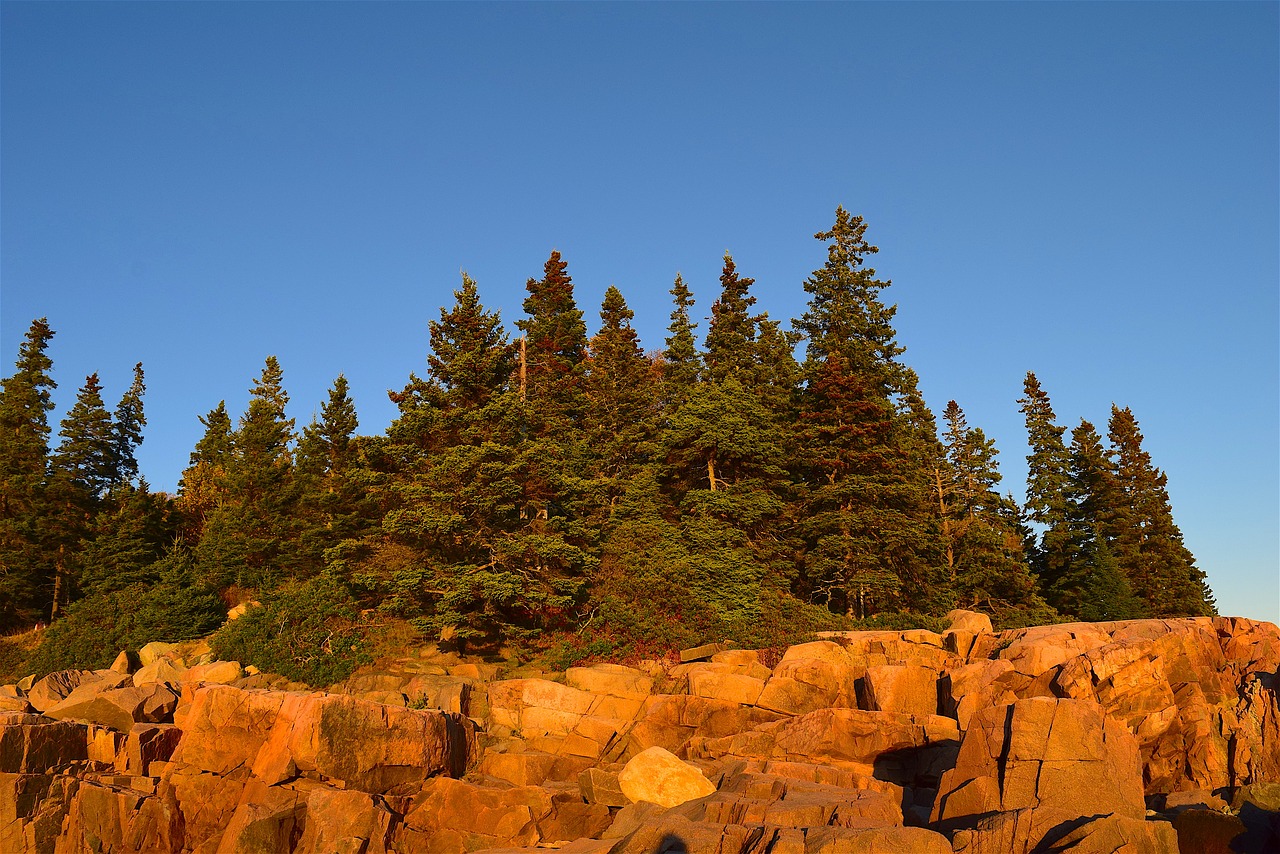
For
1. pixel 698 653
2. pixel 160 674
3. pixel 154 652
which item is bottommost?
pixel 160 674

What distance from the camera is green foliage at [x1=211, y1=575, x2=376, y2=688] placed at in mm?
30703

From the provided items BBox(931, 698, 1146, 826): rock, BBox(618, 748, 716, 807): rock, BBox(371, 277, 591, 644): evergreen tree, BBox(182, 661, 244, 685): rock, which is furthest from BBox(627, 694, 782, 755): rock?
BBox(182, 661, 244, 685): rock

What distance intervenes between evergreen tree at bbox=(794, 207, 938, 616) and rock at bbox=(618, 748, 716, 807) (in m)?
18.8

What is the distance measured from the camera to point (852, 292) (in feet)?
152

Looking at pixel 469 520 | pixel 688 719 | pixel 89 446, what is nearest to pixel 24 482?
pixel 89 446

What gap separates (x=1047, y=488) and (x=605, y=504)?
87.5 ft

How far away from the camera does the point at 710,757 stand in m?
23.9

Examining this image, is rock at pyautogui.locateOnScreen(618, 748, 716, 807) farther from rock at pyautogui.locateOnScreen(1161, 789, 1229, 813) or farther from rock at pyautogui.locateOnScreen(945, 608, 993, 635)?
rock at pyautogui.locateOnScreen(945, 608, 993, 635)

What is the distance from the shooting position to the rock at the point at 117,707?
23.4 metres

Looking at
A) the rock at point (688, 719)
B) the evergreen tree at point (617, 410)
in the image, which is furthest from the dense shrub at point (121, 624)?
the rock at point (688, 719)

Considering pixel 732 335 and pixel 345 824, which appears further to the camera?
pixel 732 335

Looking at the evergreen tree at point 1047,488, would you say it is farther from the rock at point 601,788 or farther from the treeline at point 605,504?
the rock at point 601,788

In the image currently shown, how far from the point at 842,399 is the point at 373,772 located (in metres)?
27.1

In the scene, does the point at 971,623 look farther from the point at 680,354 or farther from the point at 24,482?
the point at 24,482
